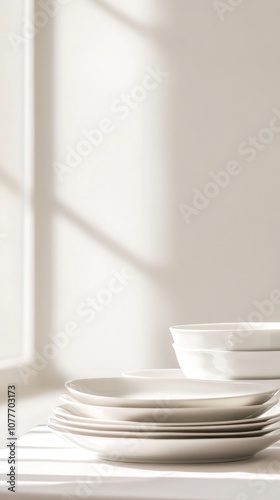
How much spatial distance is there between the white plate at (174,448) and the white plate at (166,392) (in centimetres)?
3

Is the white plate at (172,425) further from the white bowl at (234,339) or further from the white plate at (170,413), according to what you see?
the white bowl at (234,339)

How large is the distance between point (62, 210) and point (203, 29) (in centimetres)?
88

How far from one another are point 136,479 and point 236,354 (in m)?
0.32

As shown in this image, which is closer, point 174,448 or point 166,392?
point 174,448

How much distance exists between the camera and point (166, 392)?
846mm

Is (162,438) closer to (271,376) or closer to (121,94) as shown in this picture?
(271,376)

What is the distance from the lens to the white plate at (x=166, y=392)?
2.34 ft

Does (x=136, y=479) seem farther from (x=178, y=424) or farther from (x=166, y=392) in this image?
(x=166, y=392)

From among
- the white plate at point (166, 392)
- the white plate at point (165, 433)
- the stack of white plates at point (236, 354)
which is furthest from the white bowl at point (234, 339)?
the white plate at point (165, 433)

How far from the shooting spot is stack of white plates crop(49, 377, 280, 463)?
0.69 meters

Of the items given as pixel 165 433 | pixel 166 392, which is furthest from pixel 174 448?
pixel 166 392

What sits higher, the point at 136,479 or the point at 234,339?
the point at 234,339

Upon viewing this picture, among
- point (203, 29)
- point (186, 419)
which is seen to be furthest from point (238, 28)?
point (186, 419)

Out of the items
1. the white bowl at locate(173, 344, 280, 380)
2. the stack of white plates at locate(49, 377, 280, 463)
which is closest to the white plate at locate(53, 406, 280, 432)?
the stack of white plates at locate(49, 377, 280, 463)
